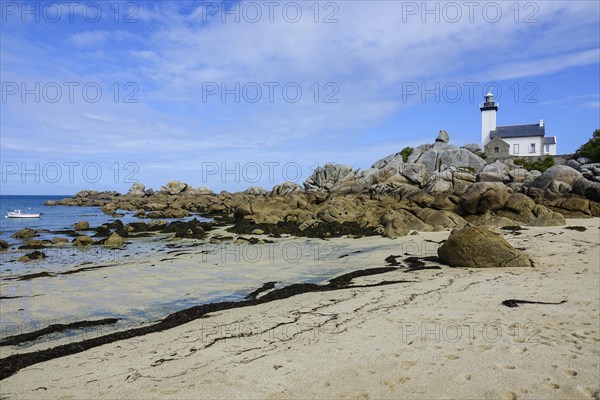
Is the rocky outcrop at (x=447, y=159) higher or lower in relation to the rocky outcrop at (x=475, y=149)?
lower

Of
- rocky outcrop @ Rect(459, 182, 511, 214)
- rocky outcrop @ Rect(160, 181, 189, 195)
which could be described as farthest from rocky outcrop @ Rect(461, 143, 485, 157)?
rocky outcrop @ Rect(160, 181, 189, 195)

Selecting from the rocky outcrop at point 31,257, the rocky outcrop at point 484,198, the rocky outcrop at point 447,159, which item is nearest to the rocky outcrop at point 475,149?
the rocky outcrop at point 447,159

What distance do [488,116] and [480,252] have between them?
58.4 m

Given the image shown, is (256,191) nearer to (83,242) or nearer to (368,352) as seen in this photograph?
(83,242)

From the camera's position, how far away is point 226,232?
2434 cm

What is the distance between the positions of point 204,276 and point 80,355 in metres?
6.15

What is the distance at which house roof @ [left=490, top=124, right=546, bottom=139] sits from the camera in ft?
190

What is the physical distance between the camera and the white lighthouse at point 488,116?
62688 millimetres

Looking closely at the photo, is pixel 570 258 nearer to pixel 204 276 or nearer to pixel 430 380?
pixel 430 380

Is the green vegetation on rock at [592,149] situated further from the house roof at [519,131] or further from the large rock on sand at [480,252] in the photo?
the large rock on sand at [480,252]

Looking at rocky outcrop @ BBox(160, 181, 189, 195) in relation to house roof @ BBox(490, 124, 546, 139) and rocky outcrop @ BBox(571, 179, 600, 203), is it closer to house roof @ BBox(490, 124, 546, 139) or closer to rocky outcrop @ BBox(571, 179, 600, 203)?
house roof @ BBox(490, 124, 546, 139)

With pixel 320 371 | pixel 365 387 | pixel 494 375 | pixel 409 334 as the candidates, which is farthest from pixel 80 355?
pixel 494 375

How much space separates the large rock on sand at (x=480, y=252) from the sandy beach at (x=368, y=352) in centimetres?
177

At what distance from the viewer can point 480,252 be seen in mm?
11164
